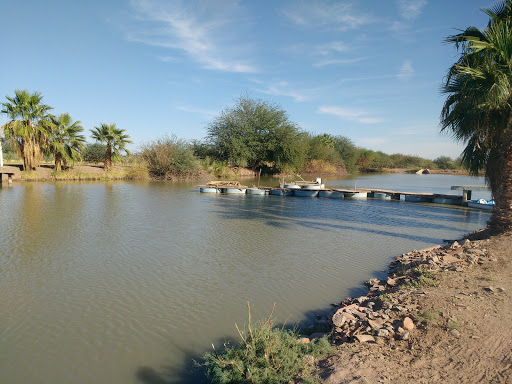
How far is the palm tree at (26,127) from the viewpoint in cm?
3045

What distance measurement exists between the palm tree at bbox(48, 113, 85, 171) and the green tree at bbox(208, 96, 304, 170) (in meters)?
17.1

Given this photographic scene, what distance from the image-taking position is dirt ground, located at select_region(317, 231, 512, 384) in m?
3.89

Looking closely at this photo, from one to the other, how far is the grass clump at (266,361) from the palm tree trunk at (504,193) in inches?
320

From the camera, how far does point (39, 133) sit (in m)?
32.6

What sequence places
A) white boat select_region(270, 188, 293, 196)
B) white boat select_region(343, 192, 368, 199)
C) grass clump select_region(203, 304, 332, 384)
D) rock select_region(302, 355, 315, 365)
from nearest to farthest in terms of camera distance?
grass clump select_region(203, 304, 332, 384) → rock select_region(302, 355, 315, 365) → white boat select_region(343, 192, 368, 199) → white boat select_region(270, 188, 293, 196)

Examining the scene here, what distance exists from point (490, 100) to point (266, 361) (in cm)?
977

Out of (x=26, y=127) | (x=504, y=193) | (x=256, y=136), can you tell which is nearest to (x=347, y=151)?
(x=256, y=136)

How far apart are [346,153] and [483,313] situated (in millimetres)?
77174

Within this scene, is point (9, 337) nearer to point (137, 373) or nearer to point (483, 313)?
point (137, 373)

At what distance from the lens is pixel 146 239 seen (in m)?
12.2

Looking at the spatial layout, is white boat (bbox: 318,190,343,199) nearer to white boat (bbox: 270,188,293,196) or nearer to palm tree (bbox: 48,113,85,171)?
white boat (bbox: 270,188,293,196)

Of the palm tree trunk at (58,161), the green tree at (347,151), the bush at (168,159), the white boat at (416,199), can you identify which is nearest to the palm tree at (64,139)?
the palm tree trunk at (58,161)

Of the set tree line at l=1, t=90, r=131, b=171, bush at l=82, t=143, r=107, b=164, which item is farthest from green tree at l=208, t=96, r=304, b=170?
bush at l=82, t=143, r=107, b=164

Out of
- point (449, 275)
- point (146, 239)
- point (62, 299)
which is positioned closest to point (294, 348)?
point (449, 275)
